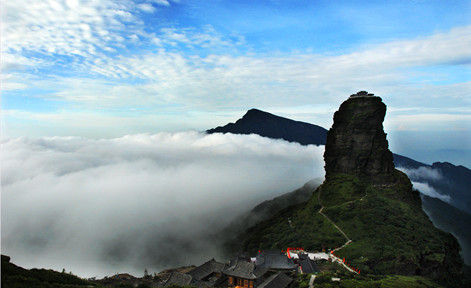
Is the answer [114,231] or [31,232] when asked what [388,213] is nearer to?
[114,231]

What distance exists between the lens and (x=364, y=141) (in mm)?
105562

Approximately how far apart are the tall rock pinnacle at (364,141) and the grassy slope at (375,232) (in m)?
4.45

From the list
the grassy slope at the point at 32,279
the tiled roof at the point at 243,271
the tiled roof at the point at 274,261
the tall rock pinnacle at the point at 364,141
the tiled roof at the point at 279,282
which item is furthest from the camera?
the tall rock pinnacle at the point at 364,141

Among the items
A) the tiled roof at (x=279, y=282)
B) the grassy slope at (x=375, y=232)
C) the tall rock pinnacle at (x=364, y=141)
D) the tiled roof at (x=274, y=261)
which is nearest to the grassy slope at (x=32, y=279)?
the tiled roof at (x=279, y=282)

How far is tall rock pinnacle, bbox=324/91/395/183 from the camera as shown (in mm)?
103125

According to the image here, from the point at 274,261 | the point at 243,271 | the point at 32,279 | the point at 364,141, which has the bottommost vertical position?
the point at 243,271

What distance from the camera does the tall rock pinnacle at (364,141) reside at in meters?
103

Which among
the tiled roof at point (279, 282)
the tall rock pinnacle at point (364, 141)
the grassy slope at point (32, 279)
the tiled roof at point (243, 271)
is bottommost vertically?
the tiled roof at point (243, 271)

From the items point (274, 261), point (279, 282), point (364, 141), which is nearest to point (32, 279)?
point (279, 282)

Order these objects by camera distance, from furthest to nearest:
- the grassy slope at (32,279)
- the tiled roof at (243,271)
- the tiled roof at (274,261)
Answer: the tiled roof at (274,261) → the tiled roof at (243,271) → the grassy slope at (32,279)

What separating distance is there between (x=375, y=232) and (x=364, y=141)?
3974cm

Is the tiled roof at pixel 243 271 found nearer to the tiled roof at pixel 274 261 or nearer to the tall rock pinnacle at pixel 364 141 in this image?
the tiled roof at pixel 274 261

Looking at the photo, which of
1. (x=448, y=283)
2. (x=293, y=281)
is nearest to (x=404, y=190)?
(x=448, y=283)

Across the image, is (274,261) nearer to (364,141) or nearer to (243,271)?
(243,271)
